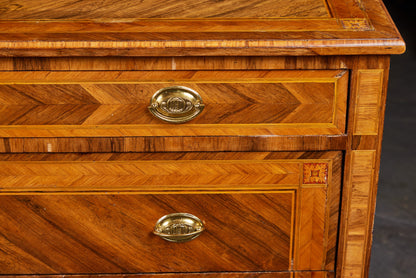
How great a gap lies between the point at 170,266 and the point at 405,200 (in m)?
1.01

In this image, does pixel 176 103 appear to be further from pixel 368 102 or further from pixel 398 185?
pixel 398 185

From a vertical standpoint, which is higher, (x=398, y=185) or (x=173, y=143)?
(x=398, y=185)

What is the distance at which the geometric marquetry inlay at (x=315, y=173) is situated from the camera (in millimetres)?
995

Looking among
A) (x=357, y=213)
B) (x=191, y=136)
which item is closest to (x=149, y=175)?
(x=191, y=136)

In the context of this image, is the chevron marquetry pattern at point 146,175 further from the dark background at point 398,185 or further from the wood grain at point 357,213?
the dark background at point 398,185

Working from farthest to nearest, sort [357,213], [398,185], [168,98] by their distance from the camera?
[398,185] < [357,213] < [168,98]

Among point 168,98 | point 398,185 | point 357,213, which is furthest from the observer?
point 398,185

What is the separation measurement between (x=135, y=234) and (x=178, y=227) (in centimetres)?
8

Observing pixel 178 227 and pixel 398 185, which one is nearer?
pixel 178 227

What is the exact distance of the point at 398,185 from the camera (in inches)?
74.0

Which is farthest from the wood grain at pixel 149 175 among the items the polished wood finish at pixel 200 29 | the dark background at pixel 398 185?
the dark background at pixel 398 185

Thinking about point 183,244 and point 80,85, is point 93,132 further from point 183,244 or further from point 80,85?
point 183,244

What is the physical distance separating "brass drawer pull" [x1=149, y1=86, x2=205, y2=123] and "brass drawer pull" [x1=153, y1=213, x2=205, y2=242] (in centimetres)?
20

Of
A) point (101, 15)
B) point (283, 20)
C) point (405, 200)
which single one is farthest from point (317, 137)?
point (405, 200)
